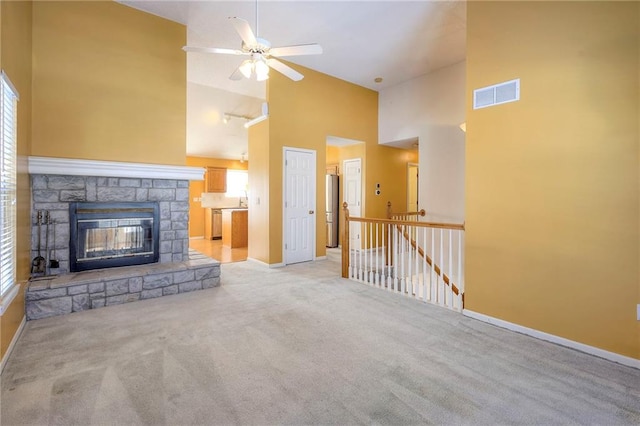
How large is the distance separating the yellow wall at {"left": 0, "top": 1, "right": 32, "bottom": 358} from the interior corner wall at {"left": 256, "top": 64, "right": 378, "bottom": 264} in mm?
2994

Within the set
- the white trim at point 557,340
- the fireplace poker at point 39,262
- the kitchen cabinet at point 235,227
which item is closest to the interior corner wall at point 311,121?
the kitchen cabinet at point 235,227

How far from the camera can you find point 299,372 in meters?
2.11

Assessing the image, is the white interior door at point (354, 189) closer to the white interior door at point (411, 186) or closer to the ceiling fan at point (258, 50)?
the white interior door at point (411, 186)

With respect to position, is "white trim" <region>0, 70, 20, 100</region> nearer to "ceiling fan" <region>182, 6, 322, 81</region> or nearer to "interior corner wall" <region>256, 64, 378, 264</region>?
"ceiling fan" <region>182, 6, 322, 81</region>

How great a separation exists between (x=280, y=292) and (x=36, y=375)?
234 centimetres

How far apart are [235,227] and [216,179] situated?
2.74m

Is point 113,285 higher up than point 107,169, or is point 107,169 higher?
point 107,169

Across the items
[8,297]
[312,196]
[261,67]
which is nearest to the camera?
[8,297]

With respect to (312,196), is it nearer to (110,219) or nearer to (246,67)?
(246,67)

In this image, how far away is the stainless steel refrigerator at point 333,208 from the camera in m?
7.50

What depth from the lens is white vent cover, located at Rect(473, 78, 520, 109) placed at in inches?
108

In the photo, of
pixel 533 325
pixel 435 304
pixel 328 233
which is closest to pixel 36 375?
pixel 435 304

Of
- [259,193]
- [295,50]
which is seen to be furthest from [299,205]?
[295,50]

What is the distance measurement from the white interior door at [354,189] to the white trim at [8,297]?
5.25 m
